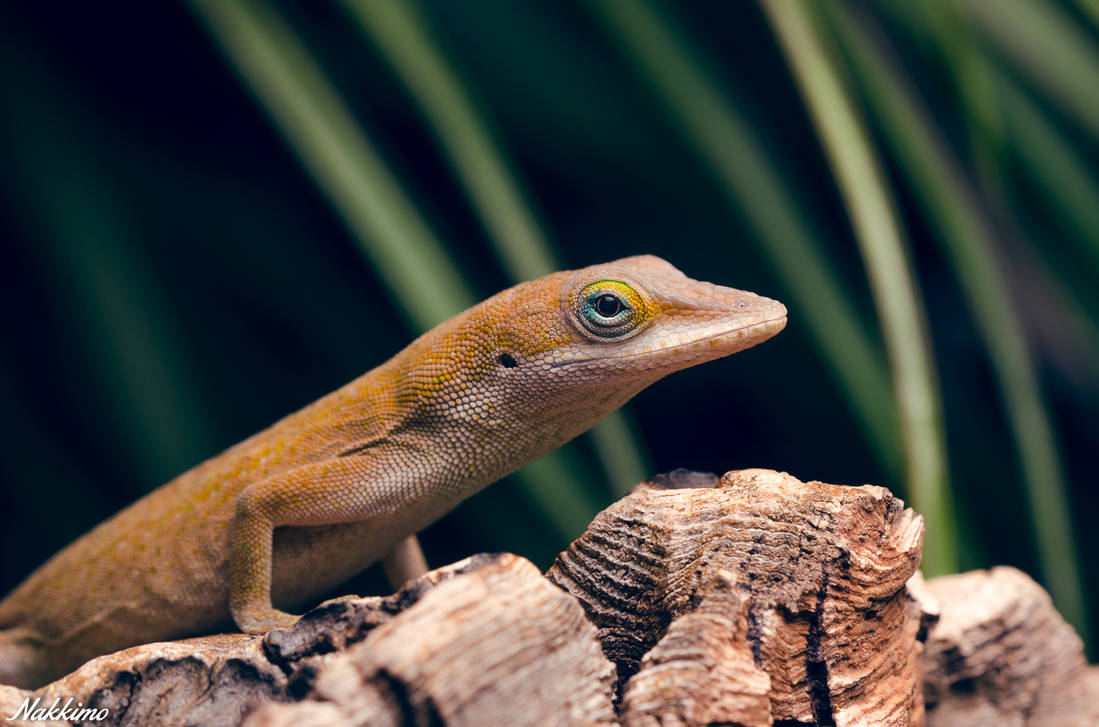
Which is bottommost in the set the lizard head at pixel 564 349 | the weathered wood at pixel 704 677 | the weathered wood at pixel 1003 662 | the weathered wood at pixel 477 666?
the weathered wood at pixel 1003 662

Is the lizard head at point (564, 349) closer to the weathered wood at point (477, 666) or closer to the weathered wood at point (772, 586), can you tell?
the weathered wood at point (772, 586)

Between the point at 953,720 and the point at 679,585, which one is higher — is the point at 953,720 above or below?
below

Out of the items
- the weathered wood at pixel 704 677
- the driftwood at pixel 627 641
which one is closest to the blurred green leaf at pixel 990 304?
the driftwood at pixel 627 641

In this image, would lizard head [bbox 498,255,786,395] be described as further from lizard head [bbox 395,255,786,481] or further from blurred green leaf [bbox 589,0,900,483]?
blurred green leaf [bbox 589,0,900,483]

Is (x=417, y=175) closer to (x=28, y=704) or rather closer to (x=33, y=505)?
(x=33, y=505)

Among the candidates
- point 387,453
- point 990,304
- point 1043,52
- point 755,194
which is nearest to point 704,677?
point 387,453

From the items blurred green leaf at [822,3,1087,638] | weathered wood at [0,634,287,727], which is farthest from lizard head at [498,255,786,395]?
blurred green leaf at [822,3,1087,638]

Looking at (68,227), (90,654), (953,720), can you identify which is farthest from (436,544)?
(953,720)
